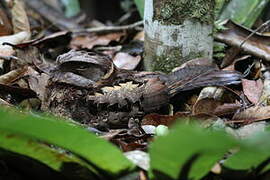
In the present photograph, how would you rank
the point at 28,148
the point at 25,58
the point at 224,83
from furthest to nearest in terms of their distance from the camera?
1. the point at 25,58
2. the point at 224,83
3. the point at 28,148

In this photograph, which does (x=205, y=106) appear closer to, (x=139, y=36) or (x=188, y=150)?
(x=188, y=150)

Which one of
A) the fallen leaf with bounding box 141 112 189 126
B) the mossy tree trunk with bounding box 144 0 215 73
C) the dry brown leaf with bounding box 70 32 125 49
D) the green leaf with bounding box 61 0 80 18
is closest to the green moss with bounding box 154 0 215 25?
the mossy tree trunk with bounding box 144 0 215 73

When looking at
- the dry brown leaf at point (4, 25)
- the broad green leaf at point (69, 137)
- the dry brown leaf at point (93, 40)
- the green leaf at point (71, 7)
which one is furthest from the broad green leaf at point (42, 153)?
the green leaf at point (71, 7)

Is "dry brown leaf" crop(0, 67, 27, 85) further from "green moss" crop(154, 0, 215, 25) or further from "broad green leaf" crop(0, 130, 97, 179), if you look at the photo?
"broad green leaf" crop(0, 130, 97, 179)

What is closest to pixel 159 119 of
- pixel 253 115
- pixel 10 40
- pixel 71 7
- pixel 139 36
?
pixel 253 115

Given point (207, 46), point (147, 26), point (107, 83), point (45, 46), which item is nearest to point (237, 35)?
point (207, 46)

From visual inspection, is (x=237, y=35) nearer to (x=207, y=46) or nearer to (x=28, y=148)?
(x=207, y=46)

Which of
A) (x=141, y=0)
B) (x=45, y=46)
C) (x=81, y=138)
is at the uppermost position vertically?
(x=81, y=138)
